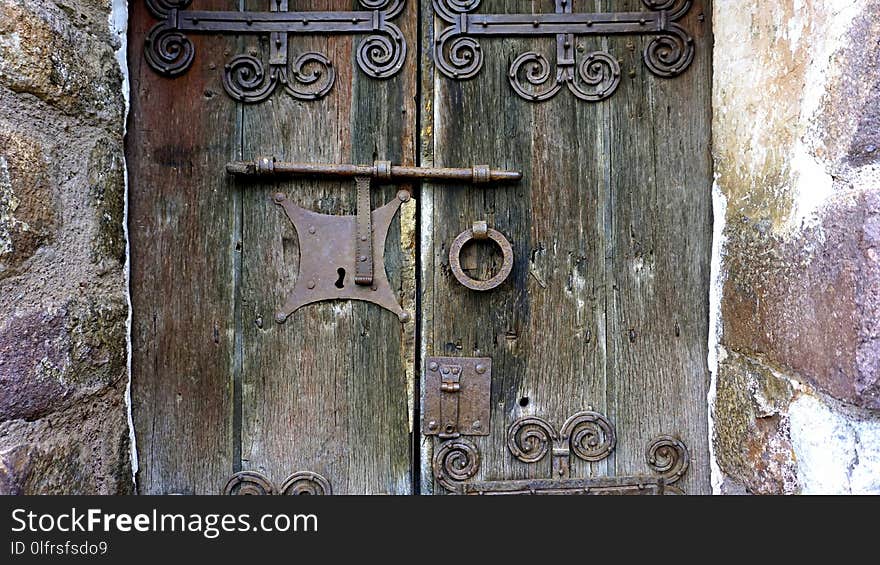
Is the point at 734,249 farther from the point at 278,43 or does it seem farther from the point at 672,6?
the point at 278,43

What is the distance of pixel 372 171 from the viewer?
102 centimetres

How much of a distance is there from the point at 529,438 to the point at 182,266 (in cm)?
67

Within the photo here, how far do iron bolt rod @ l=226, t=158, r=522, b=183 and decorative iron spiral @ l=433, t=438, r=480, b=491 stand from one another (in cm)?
47

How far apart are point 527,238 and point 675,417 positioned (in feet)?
1.33

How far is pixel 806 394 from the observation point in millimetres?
788

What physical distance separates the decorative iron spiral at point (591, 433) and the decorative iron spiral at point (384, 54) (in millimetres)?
684

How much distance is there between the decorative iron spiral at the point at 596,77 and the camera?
1.03 meters

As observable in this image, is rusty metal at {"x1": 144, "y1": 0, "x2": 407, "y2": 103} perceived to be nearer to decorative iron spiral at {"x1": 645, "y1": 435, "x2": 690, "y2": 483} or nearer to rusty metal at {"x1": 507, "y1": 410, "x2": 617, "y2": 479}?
rusty metal at {"x1": 507, "y1": 410, "x2": 617, "y2": 479}

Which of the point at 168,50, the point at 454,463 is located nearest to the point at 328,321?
the point at 454,463

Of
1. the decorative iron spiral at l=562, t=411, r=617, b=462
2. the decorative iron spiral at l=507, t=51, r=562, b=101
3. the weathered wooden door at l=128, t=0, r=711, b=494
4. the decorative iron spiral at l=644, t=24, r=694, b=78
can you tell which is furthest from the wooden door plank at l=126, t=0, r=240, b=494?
the decorative iron spiral at l=644, t=24, r=694, b=78

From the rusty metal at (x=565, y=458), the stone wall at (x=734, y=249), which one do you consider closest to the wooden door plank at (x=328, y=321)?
the rusty metal at (x=565, y=458)

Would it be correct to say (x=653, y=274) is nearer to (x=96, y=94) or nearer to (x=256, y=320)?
(x=256, y=320)

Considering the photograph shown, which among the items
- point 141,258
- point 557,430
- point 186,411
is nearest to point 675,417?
point 557,430

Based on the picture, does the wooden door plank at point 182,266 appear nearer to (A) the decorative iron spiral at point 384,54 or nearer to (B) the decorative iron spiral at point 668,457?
(A) the decorative iron spiral at point 384,54
